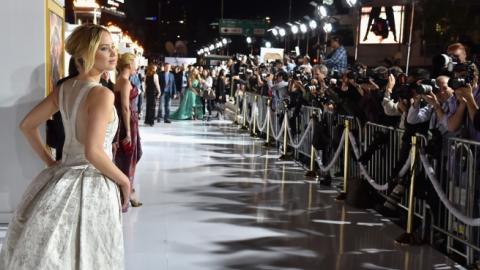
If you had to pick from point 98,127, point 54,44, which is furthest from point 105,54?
point 54,44

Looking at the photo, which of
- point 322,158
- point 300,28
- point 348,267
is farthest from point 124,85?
point 300,28

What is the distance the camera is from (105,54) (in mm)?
3193

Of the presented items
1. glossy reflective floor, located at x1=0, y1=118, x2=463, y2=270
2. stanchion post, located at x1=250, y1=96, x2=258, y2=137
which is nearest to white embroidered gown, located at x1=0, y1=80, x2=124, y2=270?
glossy reflective floor, located at x1=0, y1=118, x2=463, y2=270

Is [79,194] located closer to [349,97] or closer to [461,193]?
[461,193]

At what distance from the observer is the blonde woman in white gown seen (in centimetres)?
307

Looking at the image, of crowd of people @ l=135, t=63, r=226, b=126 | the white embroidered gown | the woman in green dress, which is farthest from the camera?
the woman in green dress

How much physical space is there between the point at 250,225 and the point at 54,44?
2715 millimetres

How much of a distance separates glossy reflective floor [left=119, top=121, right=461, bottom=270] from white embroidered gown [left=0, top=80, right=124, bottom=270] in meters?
1.94

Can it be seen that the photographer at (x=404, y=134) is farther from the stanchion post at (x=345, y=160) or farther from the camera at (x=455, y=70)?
the stanchion post at (x=345, y=160)

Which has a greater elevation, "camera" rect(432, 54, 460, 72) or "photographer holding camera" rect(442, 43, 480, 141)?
"camera" rect(432, 54, 460, 72)

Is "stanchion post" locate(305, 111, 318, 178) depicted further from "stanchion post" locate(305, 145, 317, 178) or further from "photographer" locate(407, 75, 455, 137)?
"photographer" locate(407, 75, 455, 137)

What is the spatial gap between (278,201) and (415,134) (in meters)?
2.24

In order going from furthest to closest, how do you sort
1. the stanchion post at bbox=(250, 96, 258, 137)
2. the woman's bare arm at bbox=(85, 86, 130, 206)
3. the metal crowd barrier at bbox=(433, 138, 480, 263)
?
the stanchion post at bbox=(250, 96, 258, 137) < the metal crowd barrier at bbox=(433, 138, 480, 263) < the woman's bare arm at bbox=(85, 86, 130, 206)

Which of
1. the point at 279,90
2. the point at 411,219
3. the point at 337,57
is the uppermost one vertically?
the point at 337,57
